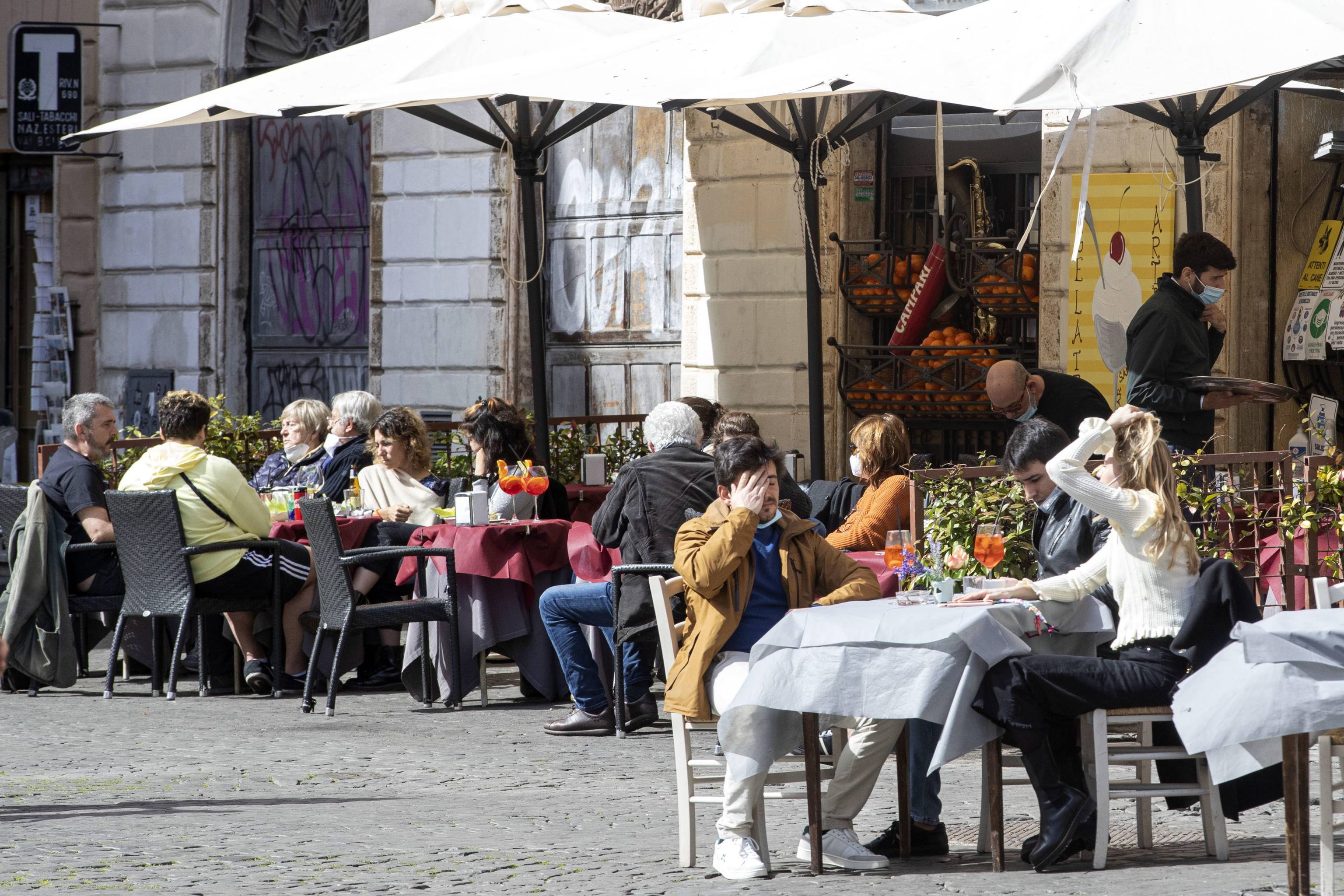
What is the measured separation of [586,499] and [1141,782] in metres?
5.23

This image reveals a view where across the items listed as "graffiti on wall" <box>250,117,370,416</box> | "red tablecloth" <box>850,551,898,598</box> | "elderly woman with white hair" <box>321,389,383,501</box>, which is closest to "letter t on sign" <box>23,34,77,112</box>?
"graffiti on wall" <box>250,117,370,416</box>

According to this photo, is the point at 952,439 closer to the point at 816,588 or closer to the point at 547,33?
the point at 547,33

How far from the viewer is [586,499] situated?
34.8 ft

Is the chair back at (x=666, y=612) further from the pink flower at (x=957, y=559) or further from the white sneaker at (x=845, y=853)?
the pink flower at (x=957, y=559)

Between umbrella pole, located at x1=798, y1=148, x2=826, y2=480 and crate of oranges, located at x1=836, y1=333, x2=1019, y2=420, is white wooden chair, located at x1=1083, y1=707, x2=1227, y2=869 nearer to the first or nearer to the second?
umbrella pole, located at x1=798, y1=148, x2=826, y2=480

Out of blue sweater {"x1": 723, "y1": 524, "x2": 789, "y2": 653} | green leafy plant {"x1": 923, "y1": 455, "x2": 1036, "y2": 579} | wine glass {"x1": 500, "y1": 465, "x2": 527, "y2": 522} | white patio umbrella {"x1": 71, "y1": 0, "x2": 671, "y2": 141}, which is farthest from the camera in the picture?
white patio umbrella {"x1": 71, "y1": 0, "x2": 671, "y2": 141}

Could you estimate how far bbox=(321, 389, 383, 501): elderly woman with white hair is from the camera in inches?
396

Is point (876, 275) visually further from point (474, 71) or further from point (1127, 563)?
point (1127, 563)

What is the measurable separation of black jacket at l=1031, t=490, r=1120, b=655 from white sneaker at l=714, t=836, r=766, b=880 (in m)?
1.31

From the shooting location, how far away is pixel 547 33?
10266 mm

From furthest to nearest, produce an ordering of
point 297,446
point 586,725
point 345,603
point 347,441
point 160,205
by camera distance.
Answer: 1. point 160,205
2. point 297,446
3. point 347,441
4. point 345,603
5. point 586,725

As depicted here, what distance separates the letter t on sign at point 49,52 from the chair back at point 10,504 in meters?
6.94

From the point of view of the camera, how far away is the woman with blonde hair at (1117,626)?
5391mm

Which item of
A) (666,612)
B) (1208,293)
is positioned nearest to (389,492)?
(1208,293)
